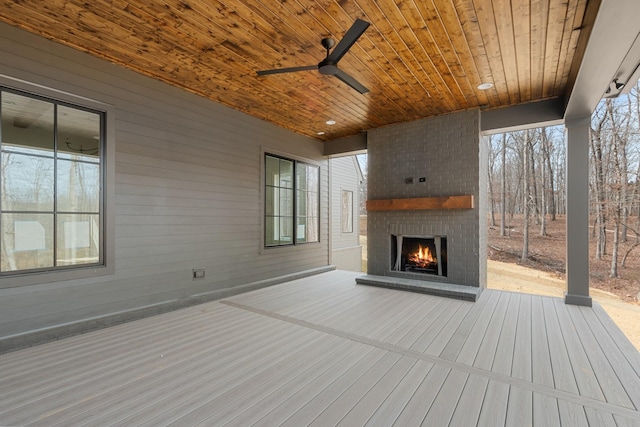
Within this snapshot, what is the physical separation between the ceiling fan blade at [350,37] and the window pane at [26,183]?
3.09 m

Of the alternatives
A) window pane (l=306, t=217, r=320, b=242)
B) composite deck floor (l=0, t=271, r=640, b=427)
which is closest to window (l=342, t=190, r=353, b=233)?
window pane (l=306, t=217, r=320, b=242)

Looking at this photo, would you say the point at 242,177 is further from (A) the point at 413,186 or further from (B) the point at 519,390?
(B) the point at 519,390

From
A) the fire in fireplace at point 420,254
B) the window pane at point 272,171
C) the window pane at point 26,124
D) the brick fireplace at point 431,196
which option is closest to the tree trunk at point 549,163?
the brick fireplace at point 431,196

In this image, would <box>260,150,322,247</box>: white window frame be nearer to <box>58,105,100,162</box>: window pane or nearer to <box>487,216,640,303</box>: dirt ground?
<box>58,105,100,162</box>: window pane

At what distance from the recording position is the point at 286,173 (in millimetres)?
5832

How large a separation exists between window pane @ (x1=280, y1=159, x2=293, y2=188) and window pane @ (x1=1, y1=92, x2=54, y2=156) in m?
3.45

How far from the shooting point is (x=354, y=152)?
6.36 meters

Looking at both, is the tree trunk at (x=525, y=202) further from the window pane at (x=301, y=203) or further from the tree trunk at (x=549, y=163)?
the window pane at (x=301, y=203)

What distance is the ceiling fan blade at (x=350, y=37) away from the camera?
2084mm

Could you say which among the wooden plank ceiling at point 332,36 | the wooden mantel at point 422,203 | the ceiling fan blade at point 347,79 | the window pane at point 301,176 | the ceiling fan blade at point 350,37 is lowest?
the wooden mantel at point 422,203

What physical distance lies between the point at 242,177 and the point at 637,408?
490 centimetres

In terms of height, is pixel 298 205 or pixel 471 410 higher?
pixel 298 205

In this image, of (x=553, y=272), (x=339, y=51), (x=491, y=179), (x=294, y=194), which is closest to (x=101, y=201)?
(x=339, y=51)

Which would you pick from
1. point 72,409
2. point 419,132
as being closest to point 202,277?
point 72,409
